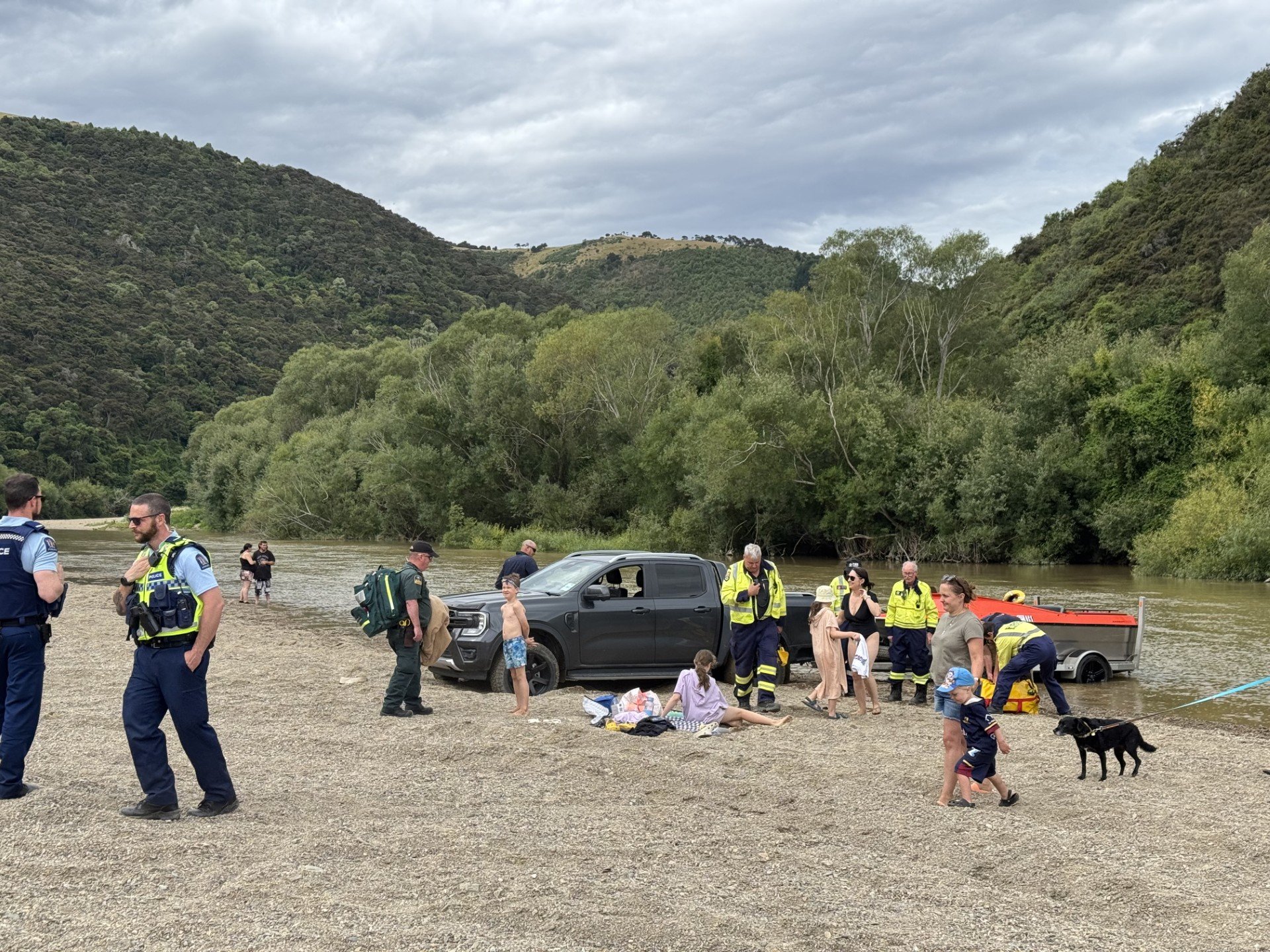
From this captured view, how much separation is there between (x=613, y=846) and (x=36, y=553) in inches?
164

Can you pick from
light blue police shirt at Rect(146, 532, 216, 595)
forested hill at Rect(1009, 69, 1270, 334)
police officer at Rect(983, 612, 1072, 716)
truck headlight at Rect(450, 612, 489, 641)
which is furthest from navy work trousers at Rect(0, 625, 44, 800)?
forested hill at Rect(1009, 69, 1270, 334)

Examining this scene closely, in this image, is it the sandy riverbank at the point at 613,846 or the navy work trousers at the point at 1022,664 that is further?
the navy work trousers at the point at 1022,664

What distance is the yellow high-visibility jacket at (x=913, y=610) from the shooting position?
535 inches

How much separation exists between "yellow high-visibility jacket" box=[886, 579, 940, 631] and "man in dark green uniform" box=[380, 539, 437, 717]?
5.69m

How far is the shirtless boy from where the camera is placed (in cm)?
1152

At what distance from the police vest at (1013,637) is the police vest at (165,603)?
22.6ft

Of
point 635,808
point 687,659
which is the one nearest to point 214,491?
point 687,659

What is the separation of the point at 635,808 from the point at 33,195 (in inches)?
5142

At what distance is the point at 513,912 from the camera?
5.71m

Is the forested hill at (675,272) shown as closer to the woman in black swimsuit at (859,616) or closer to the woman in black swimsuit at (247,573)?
the woman in black swimsuit at (247,573)

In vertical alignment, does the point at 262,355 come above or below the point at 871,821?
above

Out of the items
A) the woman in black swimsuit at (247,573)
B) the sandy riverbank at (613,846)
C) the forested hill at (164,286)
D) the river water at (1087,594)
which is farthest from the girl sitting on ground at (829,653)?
the forested hill at (164,286)

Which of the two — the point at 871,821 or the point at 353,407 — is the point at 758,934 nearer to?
the point at 871,821

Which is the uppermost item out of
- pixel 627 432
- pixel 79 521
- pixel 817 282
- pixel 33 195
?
pixel 33 195
